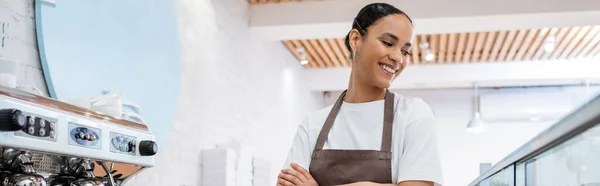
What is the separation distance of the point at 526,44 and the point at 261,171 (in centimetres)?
400

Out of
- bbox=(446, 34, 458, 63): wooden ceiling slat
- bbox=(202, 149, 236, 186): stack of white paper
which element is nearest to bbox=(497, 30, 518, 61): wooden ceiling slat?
bbox=(446, 34, 458, 63): wooden ceiling slat

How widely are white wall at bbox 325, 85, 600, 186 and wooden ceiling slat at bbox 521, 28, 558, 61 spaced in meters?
2.75

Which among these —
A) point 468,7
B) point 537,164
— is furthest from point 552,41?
point 537,164

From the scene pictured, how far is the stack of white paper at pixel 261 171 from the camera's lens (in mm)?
6281

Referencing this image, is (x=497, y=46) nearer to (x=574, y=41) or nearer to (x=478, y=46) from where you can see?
(x=478, y=46)

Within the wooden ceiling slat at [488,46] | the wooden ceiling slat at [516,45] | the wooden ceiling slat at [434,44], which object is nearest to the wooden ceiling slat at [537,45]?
the wooden ceiling slat at [516,45]

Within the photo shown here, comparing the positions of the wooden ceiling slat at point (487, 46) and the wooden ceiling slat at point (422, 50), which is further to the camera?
the wooden ceiling slat at point (422, 50)

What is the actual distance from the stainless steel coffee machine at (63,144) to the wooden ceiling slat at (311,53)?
19.8ft

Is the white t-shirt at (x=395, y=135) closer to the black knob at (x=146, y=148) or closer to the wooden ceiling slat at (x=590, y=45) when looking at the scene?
the black knob at (x=146, y=148)

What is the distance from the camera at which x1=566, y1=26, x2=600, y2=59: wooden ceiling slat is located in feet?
25.6

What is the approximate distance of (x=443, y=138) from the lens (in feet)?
40.6

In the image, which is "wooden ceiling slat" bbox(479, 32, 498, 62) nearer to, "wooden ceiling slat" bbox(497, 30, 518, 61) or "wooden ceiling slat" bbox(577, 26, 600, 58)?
"wooden ceiling slat" bbox(497, 30, 518, 61)

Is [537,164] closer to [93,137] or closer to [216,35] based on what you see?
[93,137]

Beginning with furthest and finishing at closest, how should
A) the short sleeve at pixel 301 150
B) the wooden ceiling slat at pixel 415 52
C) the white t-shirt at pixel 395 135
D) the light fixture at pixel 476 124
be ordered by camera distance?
1. the light fixture at pixel 476 124
2. the wooden ceiling slat at pixel 415 52
3. the short sleeve at pixel 301 150
4. the white t-shirt at pixel 395 135
